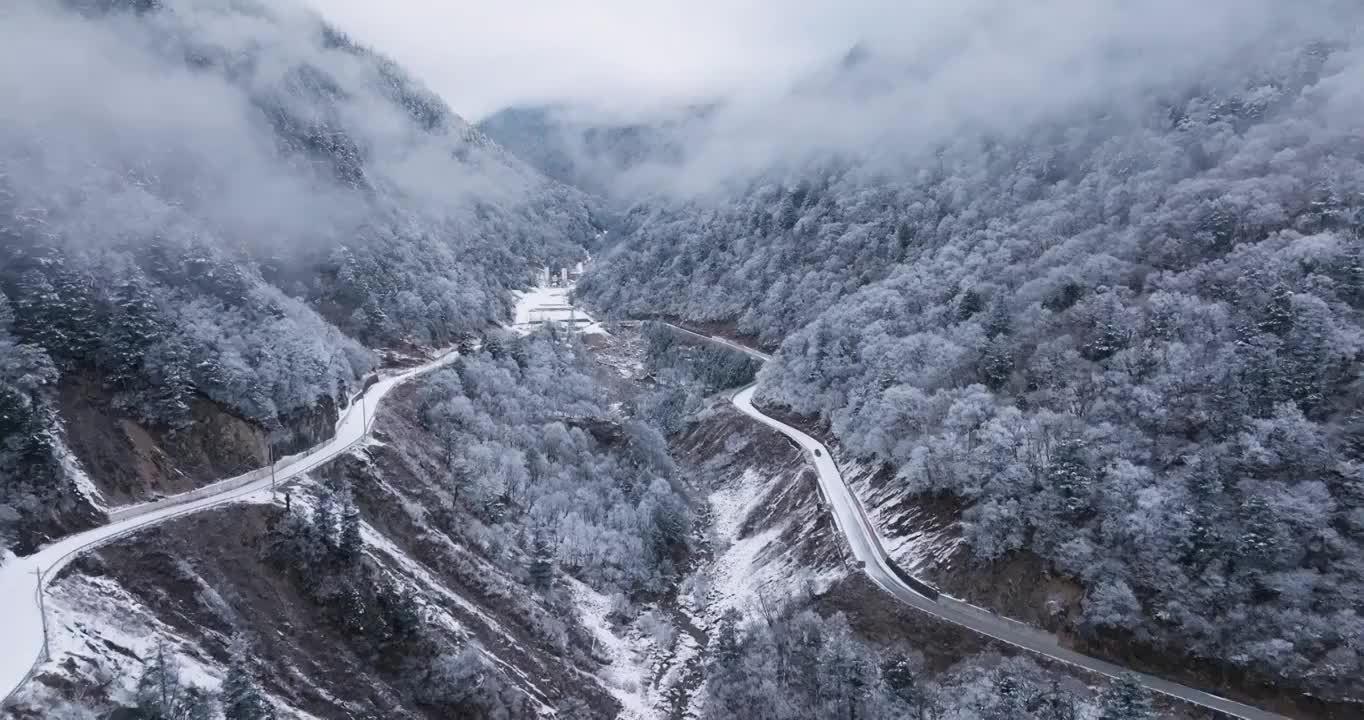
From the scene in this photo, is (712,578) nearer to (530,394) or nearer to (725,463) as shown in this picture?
(725,463)

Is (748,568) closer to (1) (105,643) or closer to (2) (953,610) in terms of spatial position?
(2) (953,610)

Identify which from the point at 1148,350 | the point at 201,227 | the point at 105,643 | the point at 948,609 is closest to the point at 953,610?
the point at 948,609

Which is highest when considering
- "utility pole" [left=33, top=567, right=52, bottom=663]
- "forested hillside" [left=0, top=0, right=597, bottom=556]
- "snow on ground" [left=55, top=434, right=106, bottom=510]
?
"forested hillside" [left=0, top=0, right=597, bottom=556]

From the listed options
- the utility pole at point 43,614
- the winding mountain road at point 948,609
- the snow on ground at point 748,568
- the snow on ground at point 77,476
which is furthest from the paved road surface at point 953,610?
the snow on ground at point 77,476

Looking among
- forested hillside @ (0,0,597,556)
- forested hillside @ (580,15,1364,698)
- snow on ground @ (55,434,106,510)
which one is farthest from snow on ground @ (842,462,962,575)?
snow on ground @ (55,434,106,510)

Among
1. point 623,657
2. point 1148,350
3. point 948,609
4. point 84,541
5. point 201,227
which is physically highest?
point 201,227

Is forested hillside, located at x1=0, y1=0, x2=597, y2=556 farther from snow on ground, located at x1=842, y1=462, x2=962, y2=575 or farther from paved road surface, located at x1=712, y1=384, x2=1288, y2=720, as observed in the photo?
snow on ground, located at x1=842, y1=462, x2=962, y2=575
